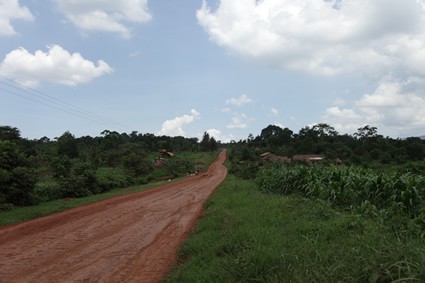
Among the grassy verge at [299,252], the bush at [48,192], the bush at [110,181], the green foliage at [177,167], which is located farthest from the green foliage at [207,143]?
the grassy verge at [299,252]

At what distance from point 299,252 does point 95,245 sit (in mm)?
6004

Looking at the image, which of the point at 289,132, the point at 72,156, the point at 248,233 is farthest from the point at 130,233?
the point at 289,132

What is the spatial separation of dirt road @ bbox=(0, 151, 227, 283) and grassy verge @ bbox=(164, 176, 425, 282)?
0.92 metres

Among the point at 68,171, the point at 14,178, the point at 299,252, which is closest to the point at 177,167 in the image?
the point at 68,171

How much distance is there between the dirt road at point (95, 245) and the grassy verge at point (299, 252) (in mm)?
917

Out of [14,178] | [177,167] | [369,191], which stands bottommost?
[369,191]

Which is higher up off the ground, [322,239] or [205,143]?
[205,143]

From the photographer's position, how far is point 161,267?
784 cm

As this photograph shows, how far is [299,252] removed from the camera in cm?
618

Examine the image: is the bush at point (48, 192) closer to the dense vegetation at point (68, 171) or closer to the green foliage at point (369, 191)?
the dense vegetation at point (68, 171)

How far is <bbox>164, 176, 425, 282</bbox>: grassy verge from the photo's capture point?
4.38 metres

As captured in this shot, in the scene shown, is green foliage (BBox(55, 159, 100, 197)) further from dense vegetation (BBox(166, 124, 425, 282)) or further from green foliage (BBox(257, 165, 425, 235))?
green foliage (BBox(257, 165, 425, 235))

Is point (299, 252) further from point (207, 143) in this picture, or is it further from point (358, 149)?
point (207, 143)

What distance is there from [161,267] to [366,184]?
7.65 meters
